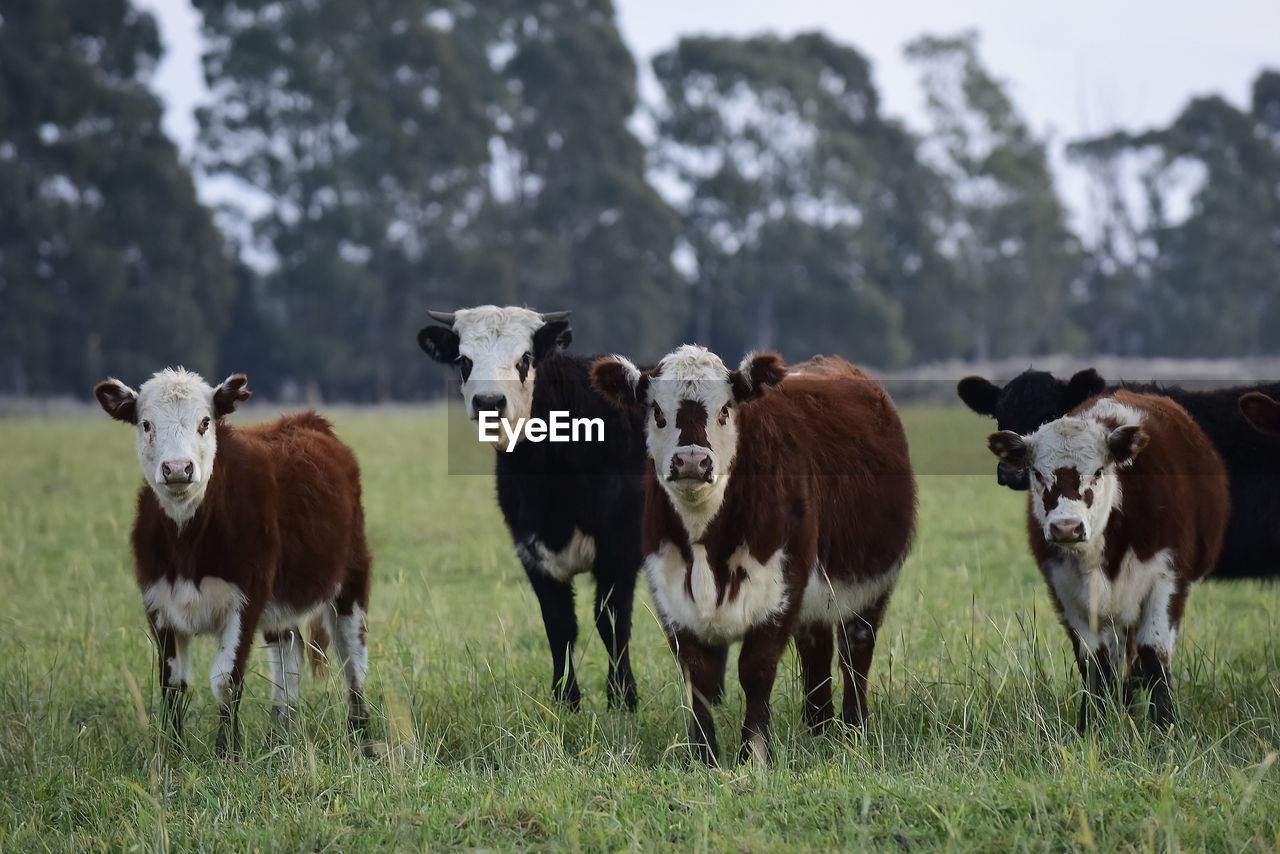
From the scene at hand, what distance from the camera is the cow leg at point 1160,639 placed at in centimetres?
516

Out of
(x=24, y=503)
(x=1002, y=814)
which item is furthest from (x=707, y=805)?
(x=24, y=503)

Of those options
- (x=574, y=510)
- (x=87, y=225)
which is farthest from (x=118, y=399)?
(x=87, y=225)

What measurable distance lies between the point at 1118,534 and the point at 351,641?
355 cm

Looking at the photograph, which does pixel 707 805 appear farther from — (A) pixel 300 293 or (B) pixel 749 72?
(B) pixel 749 72

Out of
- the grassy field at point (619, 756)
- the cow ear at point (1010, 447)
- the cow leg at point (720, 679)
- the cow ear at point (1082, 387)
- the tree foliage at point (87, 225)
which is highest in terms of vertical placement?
the tree foliage at point (87, 225)

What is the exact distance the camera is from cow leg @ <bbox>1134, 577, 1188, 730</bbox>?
5.16 metres

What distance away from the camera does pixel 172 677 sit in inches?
218

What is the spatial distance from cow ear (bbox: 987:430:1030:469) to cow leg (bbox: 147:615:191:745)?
11.1 feet

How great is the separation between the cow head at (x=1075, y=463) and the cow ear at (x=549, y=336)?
2.36 m

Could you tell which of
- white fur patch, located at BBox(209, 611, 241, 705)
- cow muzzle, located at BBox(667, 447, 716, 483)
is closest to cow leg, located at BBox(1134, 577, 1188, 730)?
cow muzzle, located at BBox(667, 447, 716, 483)

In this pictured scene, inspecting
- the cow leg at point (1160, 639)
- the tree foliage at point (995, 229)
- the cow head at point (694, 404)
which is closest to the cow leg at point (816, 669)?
the cow head at point (694, 404)

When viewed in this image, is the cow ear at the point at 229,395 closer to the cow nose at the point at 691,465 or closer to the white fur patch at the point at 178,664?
the white fur patch at the point at 178,664

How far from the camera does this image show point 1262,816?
13.5 ft

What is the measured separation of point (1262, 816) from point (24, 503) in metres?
13.4
